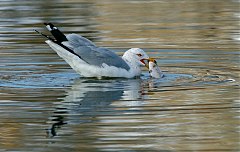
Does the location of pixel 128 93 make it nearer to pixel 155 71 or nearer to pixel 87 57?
pixel 155 71

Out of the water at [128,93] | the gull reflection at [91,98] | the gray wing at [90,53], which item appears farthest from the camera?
the gray wing at [90,53]

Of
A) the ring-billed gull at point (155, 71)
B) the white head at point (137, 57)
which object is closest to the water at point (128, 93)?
the ring-billed gull at point (155, 71)

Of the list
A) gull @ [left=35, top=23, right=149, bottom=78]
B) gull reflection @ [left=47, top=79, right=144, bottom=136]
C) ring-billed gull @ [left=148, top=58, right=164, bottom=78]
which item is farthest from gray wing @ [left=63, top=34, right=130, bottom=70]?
ring-billed gull @ [left=148, top=58, right=164, bottom=78]

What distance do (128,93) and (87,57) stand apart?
5.35 feet

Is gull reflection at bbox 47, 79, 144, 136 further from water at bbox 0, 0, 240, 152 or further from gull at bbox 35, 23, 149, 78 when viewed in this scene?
gull at bbox 35, 23, 149, 78

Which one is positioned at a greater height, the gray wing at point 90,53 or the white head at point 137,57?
the gray wing at point 90,53

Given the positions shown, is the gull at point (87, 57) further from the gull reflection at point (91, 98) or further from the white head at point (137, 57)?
the white head at point (137, 57)

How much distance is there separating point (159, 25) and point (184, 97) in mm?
9530

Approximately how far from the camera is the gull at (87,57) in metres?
13.7

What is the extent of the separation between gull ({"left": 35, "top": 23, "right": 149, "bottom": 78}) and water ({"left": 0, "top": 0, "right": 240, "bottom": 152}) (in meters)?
0.17

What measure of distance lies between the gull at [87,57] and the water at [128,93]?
0.56ft

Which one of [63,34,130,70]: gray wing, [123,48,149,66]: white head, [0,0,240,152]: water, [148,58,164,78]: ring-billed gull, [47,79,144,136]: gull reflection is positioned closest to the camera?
[0,0,240,152]: water

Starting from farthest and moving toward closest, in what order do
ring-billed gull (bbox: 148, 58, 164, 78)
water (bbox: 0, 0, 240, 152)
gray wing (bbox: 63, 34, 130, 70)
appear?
gray wing (bbox: 63, 34, 130, 70)
ring-billed gull (bbox: 148, 58, 164, 78)
water (bbox: 0, 0, 240, 152)

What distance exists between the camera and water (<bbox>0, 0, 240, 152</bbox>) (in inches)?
369
